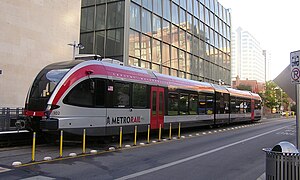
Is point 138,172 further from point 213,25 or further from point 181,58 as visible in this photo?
point 213,25

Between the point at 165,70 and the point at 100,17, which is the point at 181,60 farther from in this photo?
the point at 100,17

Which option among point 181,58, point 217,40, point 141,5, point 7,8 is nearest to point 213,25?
point 217,40

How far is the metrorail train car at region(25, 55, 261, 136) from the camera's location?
37.6ft

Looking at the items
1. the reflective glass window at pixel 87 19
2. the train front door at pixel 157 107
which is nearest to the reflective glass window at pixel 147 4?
the reflective glass window at pixel 87 19

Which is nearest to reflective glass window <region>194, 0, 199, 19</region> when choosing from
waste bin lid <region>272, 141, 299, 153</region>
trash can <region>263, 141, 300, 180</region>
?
waste bin lid <region>272, 141, 299, 153</region>

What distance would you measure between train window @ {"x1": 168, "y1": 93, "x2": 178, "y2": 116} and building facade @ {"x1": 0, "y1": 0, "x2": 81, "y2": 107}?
42.9 ft

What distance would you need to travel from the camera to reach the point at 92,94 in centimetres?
1255

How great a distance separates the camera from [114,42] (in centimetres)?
3222

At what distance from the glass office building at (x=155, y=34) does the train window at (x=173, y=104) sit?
44.7 ft

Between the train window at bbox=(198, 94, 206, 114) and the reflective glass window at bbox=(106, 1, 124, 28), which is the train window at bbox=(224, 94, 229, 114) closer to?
the train window at bbox=(198, 94, 206, 114)

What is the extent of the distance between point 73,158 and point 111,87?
4109 mm

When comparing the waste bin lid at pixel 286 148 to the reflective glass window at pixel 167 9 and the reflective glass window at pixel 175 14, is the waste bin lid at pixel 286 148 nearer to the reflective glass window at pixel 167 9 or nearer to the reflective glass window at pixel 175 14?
the reflective glass window at pixel 167 9

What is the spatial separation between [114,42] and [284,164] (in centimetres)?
2780

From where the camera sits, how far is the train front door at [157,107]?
16.4 metres
